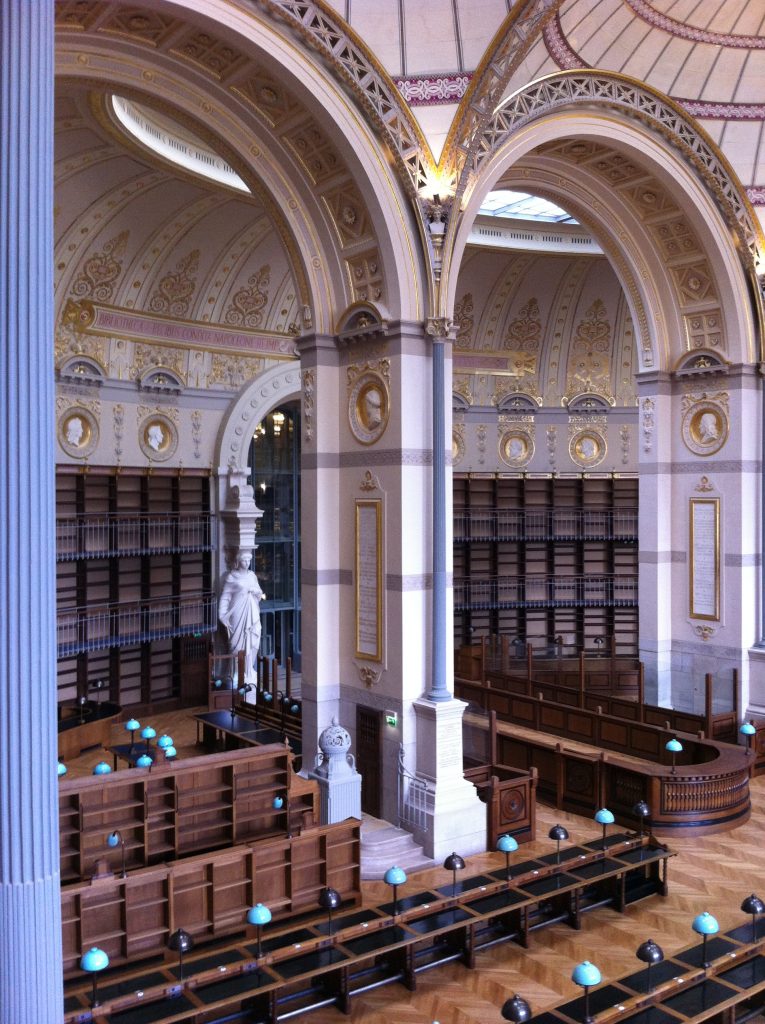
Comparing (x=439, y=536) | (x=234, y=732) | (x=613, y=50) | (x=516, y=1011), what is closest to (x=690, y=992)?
(x=516, y=1011)

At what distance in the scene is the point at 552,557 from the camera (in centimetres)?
2295

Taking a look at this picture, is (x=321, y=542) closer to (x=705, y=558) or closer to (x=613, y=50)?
Result: (x=705, y=558)

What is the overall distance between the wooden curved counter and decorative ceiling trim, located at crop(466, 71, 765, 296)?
7.82 meters

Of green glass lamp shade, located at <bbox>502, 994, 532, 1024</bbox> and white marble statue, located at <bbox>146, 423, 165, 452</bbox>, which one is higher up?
white marble statue, located at <bbox>146, 423, 165, 452</bbox>

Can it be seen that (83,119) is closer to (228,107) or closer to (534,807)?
(228,107)

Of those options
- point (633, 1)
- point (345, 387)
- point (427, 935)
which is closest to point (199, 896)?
point (427, 935)

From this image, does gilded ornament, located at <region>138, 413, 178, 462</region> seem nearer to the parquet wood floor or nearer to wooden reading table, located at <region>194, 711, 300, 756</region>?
wooden reading table, located at <region>194, 711, 300, 756</region>

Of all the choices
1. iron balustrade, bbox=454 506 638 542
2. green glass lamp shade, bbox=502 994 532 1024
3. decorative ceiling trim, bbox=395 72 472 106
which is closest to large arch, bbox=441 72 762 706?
decorative ceiling trim, bbox=395 72 472 106

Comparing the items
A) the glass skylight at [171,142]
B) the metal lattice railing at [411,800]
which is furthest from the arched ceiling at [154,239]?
the metal lattice railing at [411,800]

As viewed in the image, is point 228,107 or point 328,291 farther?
point 328,291

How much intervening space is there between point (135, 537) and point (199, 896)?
1073cm

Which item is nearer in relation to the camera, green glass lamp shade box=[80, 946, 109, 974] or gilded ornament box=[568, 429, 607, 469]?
green glass lamp shade box=[80, 946, 109, 974]

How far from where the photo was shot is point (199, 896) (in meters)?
8.57

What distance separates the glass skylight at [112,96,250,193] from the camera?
14.6 meters
